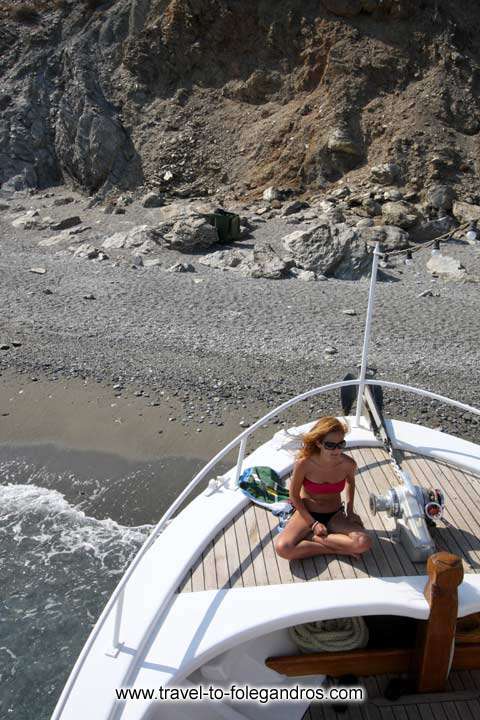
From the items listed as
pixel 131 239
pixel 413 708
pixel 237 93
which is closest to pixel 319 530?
pixel 413 708

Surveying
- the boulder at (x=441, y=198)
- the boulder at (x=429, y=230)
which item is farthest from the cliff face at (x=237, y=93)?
the boulder at (x=429, y=230)

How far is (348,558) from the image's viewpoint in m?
4.78

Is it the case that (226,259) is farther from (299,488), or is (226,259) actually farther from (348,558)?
(348,558)

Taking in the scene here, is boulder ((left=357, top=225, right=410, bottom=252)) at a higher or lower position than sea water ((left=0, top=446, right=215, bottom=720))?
higher

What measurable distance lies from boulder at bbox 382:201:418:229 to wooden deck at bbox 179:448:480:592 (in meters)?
17.7

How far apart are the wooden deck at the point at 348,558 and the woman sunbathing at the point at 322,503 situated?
14 centimetres

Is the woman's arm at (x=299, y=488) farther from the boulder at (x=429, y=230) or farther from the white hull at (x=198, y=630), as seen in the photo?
the boulder at (x=429, y=230)

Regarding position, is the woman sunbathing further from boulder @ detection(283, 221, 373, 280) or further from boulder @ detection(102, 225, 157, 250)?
boulder @ detection(102, 225, 157, 250)

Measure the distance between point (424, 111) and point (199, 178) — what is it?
1174 centimetres

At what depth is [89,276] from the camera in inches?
728

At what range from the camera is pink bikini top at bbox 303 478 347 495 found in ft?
16.1

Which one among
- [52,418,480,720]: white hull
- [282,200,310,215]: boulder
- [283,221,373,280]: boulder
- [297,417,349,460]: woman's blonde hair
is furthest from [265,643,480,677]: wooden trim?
[282,200,310,215]: boulder

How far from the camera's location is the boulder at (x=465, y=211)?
22.5 metres

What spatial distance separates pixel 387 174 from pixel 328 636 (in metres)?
24.2
